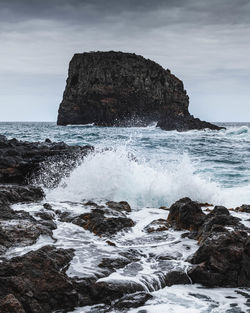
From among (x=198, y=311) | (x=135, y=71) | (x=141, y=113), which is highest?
(x=135, y=71)

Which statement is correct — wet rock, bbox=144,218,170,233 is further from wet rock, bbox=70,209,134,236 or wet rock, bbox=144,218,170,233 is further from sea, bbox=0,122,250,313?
wet rock, bbox=70,209,134,236

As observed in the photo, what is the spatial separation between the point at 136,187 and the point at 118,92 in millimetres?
59583

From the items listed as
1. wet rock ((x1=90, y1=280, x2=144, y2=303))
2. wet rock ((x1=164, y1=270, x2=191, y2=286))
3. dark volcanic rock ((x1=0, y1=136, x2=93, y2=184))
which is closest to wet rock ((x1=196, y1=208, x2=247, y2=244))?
wet rock ((x1=164, y1=270, x2=191, y2=286))

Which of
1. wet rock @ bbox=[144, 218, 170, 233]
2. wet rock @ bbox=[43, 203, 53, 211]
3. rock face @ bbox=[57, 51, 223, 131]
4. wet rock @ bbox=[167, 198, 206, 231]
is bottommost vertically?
wet rock @ bbox=[144, 218, 170, 233]

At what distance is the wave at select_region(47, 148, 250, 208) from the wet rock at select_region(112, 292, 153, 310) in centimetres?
495

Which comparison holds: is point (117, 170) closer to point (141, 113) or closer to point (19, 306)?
point (19, 306)

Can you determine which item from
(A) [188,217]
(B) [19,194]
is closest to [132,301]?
(A) [188,217]

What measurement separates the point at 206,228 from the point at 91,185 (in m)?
4.24

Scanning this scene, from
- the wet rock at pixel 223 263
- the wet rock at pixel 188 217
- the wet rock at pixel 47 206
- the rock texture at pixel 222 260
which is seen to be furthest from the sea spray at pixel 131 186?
the wet rock at pixel 223 263

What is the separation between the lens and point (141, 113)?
6719 cm

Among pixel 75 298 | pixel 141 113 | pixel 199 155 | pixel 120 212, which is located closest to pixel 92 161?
pixel 120 212

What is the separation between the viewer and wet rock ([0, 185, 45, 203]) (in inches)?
272

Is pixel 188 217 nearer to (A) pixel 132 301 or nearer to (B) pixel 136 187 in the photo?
(A) pixel 132 301

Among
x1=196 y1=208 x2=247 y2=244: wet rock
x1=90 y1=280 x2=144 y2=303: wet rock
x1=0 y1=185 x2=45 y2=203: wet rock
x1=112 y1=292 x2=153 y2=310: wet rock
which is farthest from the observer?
x1=0 y1=185 x2=45 y2=203: wet rock
